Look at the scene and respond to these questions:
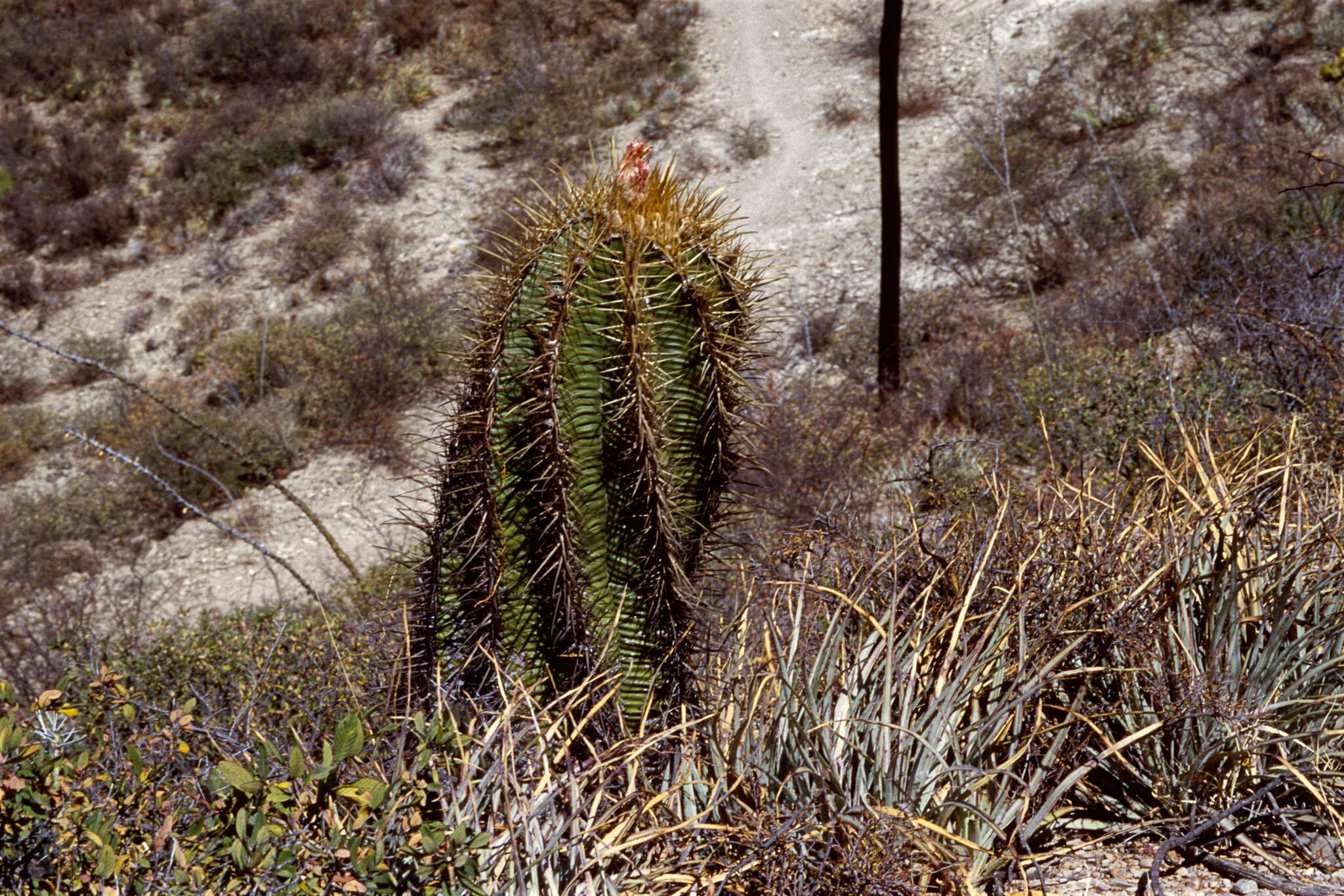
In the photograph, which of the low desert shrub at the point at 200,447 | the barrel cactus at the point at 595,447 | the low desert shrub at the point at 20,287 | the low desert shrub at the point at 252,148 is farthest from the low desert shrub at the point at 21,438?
the barrel cactus at the point at 595,447

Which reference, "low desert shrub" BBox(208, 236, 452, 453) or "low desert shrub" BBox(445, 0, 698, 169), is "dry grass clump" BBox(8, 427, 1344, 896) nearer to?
"low desert shrub" BBox(208, 236, 452, 453)

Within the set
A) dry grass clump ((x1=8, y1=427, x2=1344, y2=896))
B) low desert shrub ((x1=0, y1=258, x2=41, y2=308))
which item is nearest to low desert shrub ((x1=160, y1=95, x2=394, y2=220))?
low desert shrub ((x1=0, y1=258, x2=41, y2=308))

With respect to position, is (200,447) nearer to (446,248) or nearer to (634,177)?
(446,248)

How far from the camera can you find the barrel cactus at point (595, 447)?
2312mm

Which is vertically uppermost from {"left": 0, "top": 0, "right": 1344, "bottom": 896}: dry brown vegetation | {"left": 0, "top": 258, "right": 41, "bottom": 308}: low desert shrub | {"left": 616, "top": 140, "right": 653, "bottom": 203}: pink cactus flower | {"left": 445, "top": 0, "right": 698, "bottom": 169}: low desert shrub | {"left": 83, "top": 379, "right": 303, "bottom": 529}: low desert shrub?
{"left": 445, "top": 0, "right": 698, "bottom": 169}: low desert shrub

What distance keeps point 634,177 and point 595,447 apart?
0.68 metres

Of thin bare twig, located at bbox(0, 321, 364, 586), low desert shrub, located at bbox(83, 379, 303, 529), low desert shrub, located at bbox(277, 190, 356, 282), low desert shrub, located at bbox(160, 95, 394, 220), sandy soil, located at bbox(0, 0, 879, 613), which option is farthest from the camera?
low desert shrub, located at bbox(160, 95, 394, 220)

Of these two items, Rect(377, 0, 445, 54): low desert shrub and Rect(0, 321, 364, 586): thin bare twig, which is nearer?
Rect(0, 321, 364, 586): thin bare twig

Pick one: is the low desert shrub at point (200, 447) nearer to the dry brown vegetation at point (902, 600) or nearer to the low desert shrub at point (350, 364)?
the dry brown vegetation at point (902, 600)

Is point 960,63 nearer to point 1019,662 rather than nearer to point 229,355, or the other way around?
point 229,355

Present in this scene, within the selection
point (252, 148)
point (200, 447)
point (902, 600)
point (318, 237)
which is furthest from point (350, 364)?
point (902, 600)

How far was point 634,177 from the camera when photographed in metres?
2.39

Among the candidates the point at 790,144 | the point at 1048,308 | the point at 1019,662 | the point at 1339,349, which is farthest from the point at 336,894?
the point at 790,144

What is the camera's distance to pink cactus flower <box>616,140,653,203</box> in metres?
2.38
